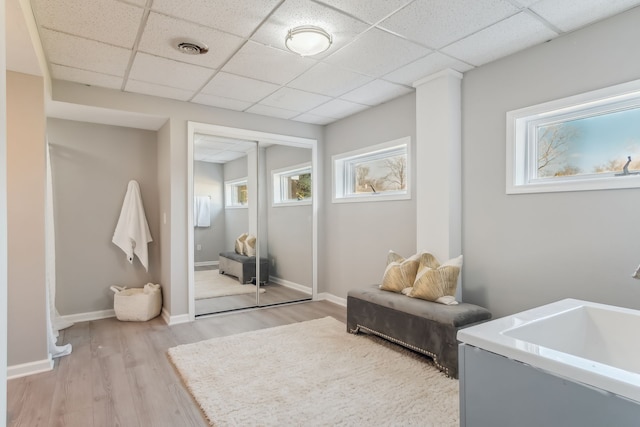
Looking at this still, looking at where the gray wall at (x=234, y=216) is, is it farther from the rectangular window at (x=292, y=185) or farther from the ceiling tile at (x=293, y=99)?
the ceiling tile at (x=293, y=99)

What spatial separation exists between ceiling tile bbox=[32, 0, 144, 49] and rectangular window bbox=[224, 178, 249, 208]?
2087mm

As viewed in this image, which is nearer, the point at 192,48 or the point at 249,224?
the point at 192,48

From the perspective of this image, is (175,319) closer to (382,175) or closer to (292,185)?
(292,185)

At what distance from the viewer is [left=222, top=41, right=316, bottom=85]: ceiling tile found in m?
2.66

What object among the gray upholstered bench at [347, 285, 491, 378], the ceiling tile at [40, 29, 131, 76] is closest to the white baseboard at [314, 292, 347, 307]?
the gray upholstered bench at [347, 285, 491, 378]

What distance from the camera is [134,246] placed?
4117 millimetres

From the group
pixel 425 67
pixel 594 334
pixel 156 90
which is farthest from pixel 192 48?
pixel 594 334

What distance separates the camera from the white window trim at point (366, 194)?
12.0 ft

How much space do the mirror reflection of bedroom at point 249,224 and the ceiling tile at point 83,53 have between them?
118cm

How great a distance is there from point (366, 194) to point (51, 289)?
134 inches

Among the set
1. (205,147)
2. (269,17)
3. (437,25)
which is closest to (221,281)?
(205,147)

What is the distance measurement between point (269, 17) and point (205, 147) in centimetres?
216

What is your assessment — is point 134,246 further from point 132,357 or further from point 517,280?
point 517,280

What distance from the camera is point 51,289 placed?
10.5ft
